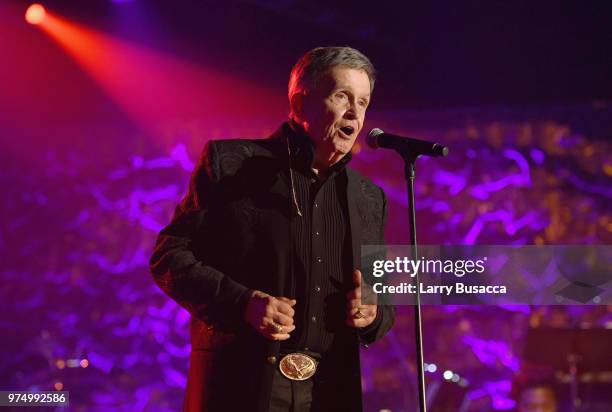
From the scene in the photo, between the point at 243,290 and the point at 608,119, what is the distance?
5806 millimetres

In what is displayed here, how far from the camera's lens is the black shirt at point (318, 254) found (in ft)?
6.21

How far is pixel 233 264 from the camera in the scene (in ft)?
6.30

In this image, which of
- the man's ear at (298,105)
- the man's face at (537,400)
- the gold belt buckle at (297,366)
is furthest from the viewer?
the man's face at (537,400)

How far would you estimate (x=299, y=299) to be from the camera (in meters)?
1.90

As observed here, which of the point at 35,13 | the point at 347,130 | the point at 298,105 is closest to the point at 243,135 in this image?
the point at 35,13

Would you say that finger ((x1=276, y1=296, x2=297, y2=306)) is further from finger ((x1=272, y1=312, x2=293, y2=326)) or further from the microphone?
the microphone

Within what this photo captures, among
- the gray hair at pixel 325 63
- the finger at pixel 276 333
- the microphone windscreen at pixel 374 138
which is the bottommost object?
the finger at pixel 276 333

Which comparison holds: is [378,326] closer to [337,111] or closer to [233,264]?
[233,264]

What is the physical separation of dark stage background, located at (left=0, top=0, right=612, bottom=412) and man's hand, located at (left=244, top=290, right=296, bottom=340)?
444cm

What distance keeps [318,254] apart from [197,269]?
358 mm

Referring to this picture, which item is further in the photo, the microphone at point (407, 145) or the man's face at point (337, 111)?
the man's face at point (337, 111)

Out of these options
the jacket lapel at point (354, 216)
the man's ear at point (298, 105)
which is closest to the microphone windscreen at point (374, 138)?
the jacket lapel at point (354, 216)

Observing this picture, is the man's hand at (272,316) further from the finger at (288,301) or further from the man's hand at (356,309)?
the man's hand at (356,309)

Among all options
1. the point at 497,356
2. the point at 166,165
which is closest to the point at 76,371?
the point at 166,165
